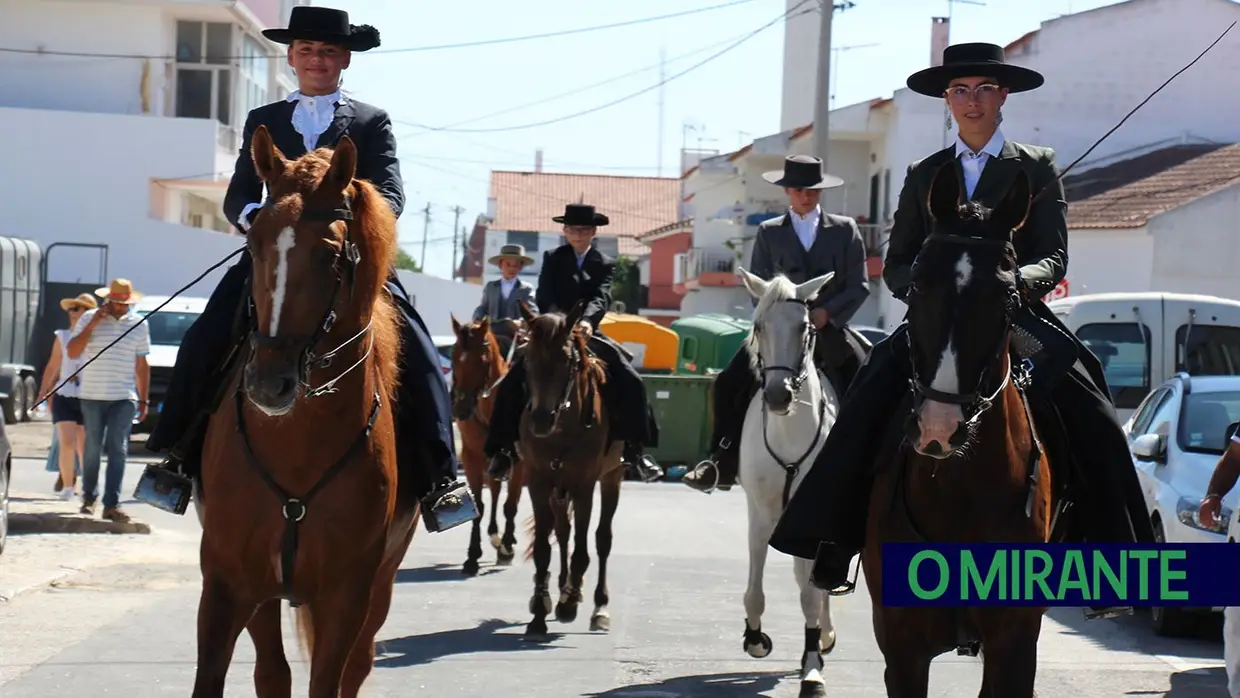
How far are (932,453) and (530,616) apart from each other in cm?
726

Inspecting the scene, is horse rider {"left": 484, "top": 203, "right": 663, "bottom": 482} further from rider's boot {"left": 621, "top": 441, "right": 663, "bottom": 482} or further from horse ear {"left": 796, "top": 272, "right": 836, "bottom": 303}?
horse ear {"left": 796, "top": 272, "right": 836, "bottom": 303}

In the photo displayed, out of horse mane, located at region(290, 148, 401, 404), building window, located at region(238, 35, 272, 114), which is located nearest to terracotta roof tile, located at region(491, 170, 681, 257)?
building window, located at region(238, 35, 272, 114)

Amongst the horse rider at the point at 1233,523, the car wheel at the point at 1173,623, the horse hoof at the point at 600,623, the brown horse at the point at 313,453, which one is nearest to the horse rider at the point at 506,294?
the horse hoof at the point at 600,623

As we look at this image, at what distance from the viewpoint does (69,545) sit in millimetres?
14555

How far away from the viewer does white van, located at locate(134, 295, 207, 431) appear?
26.9 metres

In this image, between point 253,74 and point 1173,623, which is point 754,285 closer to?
point 1173,623

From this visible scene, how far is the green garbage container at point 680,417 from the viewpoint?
27172 millimetres

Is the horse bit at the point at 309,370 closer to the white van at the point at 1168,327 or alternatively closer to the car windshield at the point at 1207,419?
the car windshield at the point at 1207,419

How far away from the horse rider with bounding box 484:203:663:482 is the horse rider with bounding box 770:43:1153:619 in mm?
6100

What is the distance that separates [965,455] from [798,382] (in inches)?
157

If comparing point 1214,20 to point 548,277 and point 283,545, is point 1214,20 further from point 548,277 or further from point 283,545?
point 283,545

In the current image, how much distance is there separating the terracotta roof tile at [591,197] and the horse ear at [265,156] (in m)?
89.4

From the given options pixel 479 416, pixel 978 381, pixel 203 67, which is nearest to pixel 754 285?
pixel 978 381

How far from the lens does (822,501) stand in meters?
6.35
